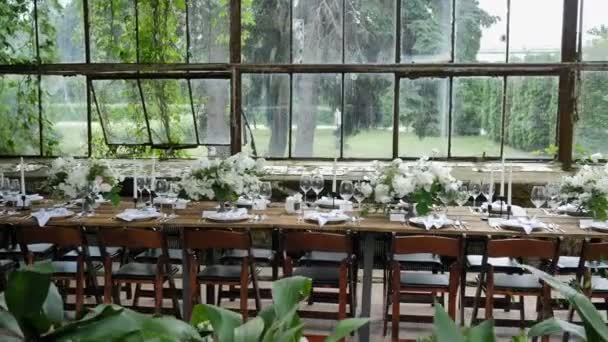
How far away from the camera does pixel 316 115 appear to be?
22.3 ft

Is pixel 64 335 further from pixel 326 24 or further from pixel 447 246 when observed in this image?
pixel 326 24

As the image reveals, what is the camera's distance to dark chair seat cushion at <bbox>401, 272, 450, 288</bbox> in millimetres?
3818

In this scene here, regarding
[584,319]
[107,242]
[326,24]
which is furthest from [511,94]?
[584,319]

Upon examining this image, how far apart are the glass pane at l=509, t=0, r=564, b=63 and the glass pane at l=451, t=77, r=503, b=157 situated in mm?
406

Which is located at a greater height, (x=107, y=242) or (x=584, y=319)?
(x=584, y=319)

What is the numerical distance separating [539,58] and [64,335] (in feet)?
21.1

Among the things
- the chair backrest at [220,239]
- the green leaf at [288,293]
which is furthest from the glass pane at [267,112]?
the green leaf at [288,293]

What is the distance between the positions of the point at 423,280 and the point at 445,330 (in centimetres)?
296

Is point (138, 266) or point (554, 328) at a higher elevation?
point (554, 328)

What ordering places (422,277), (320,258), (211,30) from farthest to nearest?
1. (211,30)
2. (320,258)
3. (422,277)

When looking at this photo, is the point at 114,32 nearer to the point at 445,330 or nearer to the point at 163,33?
the point at 163,33

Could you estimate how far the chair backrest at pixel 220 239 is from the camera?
3.79m

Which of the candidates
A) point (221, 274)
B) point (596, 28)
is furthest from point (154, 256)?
point (596, 28)

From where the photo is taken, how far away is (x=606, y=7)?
6402mm
